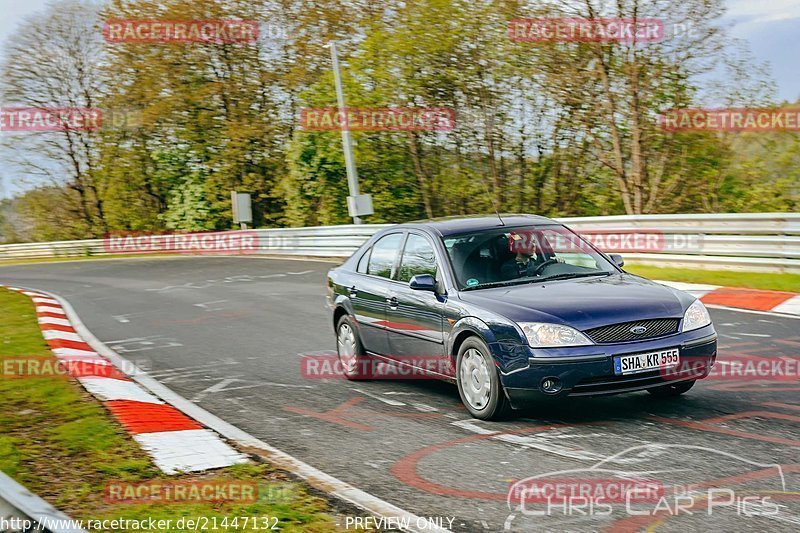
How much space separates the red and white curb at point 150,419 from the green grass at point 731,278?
8.95 metres

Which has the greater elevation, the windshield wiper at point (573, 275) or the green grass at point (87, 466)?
the windshield wiper at point (573, 275)

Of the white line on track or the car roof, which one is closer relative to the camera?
the white line on track

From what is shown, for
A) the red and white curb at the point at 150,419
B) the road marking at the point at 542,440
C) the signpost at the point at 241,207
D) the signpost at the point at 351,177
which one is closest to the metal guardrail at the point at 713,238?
the road marking at the point at 542,440

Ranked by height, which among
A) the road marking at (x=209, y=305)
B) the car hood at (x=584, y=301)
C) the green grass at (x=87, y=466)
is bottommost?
the road marking at (x=209, y=305)

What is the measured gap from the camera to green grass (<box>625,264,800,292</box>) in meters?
13.5

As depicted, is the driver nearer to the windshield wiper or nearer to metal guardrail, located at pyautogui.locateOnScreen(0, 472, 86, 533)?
the windshield wiper

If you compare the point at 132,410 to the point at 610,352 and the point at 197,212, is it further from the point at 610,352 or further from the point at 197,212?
the point at 197,212

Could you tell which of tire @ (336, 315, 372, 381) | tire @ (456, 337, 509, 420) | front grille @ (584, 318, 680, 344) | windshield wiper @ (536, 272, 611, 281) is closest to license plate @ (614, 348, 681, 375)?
front grille @ (584, 318, 680, 344)

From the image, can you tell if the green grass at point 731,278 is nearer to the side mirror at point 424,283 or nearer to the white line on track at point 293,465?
the side mirror at point 424,283

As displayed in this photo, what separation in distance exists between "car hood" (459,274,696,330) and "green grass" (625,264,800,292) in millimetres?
6850

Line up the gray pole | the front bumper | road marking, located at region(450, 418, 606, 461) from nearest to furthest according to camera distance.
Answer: road marking, located at region(450, 418, 606, 461) → the front bumper → the gray pole

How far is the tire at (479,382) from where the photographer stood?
6684 millimetres

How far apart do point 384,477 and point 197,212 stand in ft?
137

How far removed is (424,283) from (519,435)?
66.0 inches
